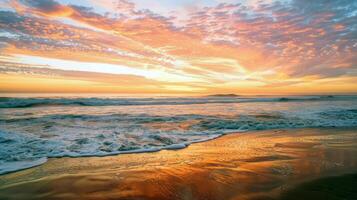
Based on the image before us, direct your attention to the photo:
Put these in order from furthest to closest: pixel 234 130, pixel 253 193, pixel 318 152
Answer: pixel 234 130, pixel 318 152, pixel 253 193

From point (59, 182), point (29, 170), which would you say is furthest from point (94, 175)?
point (29, 170)

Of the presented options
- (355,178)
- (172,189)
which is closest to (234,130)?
(355,178)

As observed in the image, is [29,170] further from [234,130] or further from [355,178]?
[234,130]

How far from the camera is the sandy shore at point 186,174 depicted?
3.25 metres

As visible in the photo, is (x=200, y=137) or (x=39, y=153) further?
(x=200, y=137)

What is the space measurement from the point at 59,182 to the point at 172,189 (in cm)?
183

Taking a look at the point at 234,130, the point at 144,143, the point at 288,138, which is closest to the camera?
the point at 144,143

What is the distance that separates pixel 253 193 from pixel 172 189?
1.15 m

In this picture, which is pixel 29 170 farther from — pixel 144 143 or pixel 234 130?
pixel 234 130

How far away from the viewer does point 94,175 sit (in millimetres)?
3977

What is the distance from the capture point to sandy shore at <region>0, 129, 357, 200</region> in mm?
3252

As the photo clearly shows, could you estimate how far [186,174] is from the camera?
13.2 feet

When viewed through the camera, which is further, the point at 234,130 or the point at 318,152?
the point at 234,130

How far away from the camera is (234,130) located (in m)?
9.43
